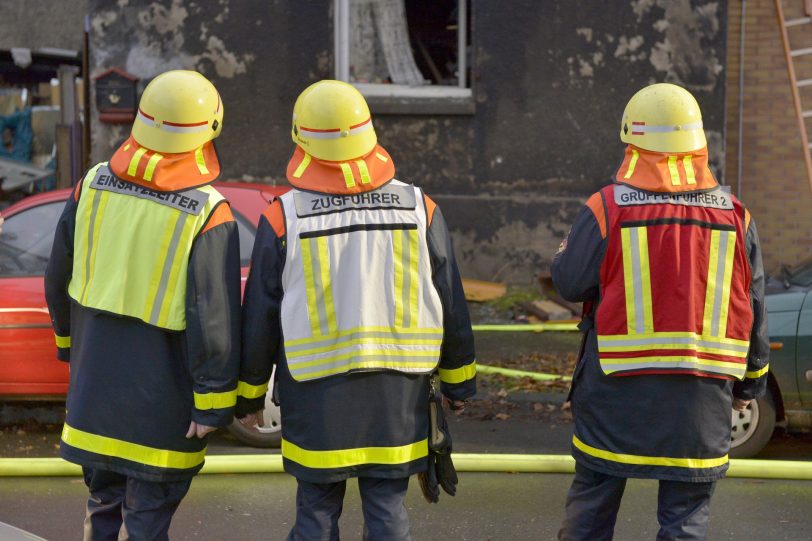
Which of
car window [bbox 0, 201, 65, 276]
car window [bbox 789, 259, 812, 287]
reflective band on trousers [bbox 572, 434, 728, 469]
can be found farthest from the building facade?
reflective band on trousers [bbox 572, 434, 728, 469]

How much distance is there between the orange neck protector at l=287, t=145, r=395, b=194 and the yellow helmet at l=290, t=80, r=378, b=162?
3cm

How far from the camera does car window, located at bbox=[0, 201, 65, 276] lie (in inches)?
277

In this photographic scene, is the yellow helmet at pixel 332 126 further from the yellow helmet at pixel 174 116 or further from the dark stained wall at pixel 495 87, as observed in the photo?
the dark stained wall at pixel 495 87

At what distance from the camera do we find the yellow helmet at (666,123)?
4.27m

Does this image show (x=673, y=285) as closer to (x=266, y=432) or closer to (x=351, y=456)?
(x=351, y=456)

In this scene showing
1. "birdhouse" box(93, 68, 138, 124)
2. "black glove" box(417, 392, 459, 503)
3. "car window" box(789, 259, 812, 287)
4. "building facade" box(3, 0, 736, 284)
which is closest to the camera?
"black glove" box(417, 392, 459, 503)

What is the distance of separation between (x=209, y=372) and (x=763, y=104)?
9.85m

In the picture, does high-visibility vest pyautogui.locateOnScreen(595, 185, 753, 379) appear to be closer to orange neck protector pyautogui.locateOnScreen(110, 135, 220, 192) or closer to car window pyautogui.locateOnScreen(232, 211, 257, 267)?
orange neck protector pyautogui.locateOnScreen(110, 135, 220, 192)

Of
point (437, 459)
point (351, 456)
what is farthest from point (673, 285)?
point (351, 456)

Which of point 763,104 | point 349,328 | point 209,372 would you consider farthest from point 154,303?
point 763,104

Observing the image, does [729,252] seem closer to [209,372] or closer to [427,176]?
[209,372]

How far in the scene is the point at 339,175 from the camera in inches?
160

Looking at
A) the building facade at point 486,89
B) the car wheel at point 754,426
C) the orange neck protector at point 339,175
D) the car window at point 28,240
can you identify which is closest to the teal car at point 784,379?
the car wheel at point 754,426

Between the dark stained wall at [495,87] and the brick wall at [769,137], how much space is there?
0.73 metres
